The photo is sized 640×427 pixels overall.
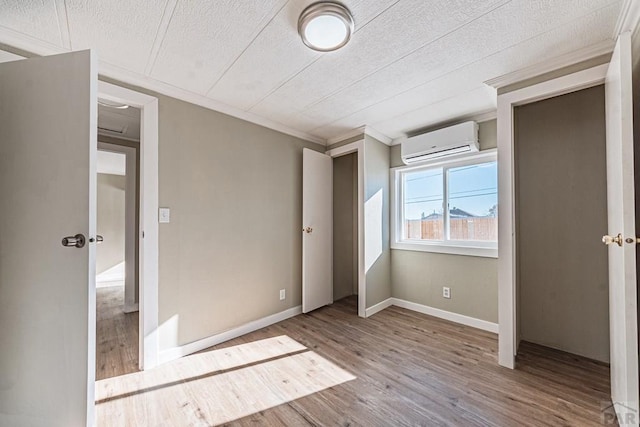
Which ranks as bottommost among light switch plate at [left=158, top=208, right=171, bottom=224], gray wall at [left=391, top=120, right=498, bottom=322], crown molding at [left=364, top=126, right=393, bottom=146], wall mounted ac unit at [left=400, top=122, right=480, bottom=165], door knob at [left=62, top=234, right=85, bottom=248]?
gray wall at [left=391, top=120, right=498, bottom=322]

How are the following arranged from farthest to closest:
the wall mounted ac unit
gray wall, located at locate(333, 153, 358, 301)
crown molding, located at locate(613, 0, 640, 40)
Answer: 1. gray wall, located at locate(333, 153, 358, 301)
2. the wall mounted ac unit
3. crown molding, located at locate(613, 0, 640, 40)

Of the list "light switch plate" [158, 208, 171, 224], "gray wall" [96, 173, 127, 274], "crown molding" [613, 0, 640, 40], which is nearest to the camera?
"crown molding" [613, 0, 640, 40]

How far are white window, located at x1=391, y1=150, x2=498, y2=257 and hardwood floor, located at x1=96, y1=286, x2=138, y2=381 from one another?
9.91 feet

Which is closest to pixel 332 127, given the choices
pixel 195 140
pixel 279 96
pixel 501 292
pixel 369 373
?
pixel 279 96

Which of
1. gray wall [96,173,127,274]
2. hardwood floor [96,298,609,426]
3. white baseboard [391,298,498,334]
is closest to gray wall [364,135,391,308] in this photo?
white baseboard [391,298,498,334]

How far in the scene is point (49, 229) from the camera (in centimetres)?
126

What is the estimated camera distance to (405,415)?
151cm

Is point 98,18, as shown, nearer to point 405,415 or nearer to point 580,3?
point 580,3

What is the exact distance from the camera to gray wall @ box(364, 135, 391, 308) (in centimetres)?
310

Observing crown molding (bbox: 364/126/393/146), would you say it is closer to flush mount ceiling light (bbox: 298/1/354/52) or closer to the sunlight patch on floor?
flush mount ceiling light (bbox: 298/1/354/52)

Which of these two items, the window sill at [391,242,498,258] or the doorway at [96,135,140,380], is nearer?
the doorway at [96,135,140,380]

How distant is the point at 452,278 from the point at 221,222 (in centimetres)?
258

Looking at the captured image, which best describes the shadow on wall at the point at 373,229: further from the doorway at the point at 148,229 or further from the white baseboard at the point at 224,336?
the doorway at the point at 148,229

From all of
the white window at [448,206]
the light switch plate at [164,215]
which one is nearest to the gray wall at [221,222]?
the light switch plate at [164,215]
